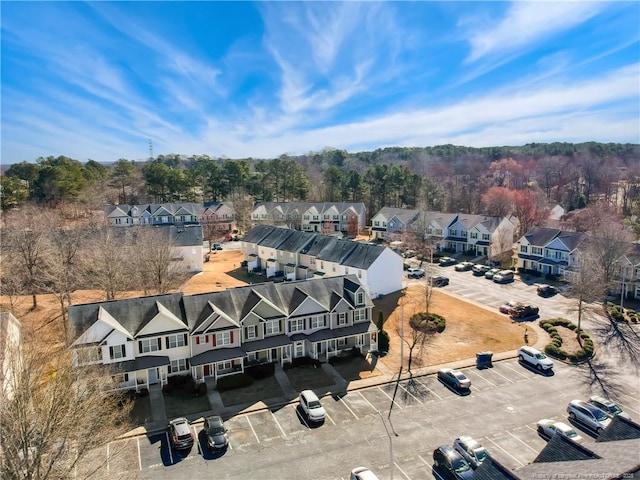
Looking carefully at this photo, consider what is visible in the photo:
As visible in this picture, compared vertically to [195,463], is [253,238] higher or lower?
higher

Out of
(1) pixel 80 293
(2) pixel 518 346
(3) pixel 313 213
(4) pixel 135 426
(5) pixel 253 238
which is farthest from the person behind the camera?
(3) pixel 313 213

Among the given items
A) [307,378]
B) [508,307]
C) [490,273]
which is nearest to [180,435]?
[307,378]

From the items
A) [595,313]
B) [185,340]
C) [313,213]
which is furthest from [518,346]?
[313,213]

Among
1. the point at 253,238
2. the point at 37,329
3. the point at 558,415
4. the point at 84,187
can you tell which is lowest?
the point at 558,415

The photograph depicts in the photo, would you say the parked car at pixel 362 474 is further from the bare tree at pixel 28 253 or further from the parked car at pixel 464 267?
the parked car at pixel 464 267

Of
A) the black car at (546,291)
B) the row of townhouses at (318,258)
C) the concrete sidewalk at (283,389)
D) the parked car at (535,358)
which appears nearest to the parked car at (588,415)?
the parked car at (535,358)

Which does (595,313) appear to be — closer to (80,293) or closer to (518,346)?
(518,346)
